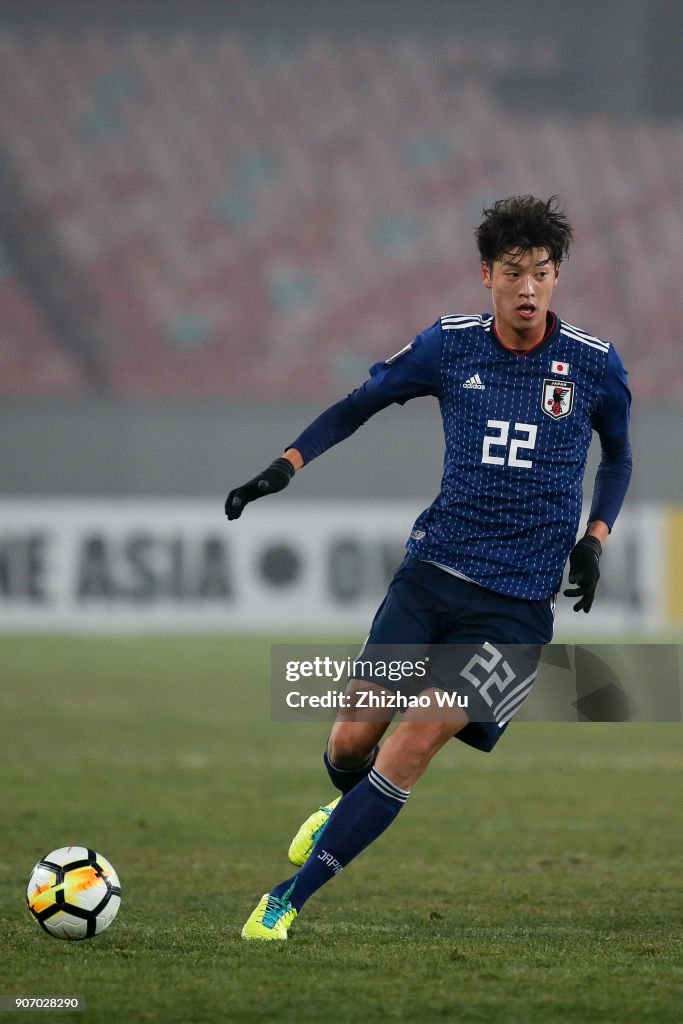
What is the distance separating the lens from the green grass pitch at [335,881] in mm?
3586

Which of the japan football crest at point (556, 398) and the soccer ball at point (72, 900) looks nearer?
the soccer ball at point (72, 900)

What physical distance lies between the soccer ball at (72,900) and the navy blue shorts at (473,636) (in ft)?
3.30

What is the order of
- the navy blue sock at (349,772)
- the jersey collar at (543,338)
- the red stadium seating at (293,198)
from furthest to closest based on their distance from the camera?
the red stadium seating at (293,198)
the navy blue sock at (349,772)
the jersey collar at (543,338)

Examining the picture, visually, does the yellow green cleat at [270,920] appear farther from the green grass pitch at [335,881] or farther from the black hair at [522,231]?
the black hair at [522,231]

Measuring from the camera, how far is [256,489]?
455cm

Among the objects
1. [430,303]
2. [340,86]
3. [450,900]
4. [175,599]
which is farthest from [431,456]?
[450,900]

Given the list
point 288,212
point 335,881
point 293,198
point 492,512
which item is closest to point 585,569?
point 492,512

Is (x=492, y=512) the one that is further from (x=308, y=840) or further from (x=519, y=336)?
(x=308, y=840)

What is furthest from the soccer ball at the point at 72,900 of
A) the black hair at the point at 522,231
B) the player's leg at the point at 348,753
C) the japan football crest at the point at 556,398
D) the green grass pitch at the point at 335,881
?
the black hair at the point at 522,231

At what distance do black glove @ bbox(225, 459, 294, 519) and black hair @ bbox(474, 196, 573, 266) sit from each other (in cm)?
89

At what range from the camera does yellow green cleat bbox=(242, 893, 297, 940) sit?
4.26m

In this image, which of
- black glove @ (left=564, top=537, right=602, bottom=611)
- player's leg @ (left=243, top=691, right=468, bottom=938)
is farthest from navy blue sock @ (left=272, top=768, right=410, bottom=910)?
black glove @ (left=564, top=537, right=602, bottom=611)

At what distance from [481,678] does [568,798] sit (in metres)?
4.02

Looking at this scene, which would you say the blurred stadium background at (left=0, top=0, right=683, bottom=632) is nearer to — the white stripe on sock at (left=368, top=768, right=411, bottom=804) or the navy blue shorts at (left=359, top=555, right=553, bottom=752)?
the navy blue shorts at (left=359, top=555, right=553, bottom=752)
